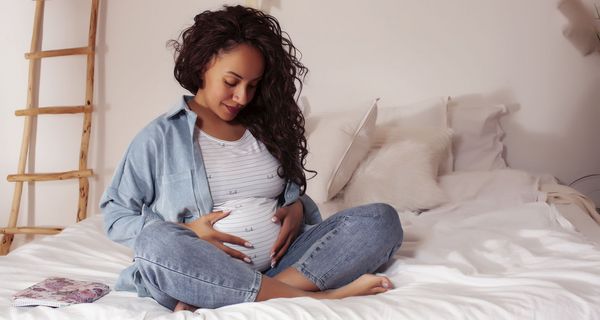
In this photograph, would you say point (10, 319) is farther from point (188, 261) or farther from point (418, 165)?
point (418, 165)

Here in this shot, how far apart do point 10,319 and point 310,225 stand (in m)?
0.81

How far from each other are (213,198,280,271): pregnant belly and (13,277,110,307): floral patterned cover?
0.31 metres

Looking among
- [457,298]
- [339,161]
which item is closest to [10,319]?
[457,298]

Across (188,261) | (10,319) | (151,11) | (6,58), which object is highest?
(151,11)

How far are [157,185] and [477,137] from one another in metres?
1.70

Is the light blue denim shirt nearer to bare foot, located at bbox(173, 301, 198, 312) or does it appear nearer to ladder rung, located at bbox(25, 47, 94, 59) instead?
bare foot, located at bbox(173, 301, 198, 312)

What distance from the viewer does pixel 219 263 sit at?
149 cm

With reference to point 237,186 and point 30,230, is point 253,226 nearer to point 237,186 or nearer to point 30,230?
point 237,186

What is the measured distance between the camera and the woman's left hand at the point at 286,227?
1734 mm

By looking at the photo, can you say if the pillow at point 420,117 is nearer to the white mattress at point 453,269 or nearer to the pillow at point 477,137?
the pillow at point 477,137

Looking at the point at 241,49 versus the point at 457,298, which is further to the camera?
the point at 241,49

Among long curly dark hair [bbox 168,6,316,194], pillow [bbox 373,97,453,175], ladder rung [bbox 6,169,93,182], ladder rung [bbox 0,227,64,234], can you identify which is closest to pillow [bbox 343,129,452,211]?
pillow [bbox 373,97,453,175]

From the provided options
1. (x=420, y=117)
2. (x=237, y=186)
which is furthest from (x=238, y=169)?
(x=420, y=117)

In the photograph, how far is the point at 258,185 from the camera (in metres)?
1.77
